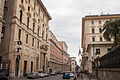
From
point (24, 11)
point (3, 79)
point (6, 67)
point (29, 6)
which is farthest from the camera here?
point (29, 6)

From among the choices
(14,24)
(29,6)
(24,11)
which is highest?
(29,6)

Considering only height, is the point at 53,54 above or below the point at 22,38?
below

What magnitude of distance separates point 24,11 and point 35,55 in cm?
1505

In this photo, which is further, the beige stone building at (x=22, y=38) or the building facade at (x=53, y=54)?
the building facade at (x=53, y=54)

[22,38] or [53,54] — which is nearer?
[22,38]

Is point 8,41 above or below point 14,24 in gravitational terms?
below

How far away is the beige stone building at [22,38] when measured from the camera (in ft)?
107

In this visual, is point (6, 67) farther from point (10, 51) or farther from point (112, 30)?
point (112, 30)

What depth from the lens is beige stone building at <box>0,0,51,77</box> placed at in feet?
107

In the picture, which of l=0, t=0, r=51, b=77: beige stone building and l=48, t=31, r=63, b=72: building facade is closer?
l=0, t=0, r=51, b=77: beige stone building

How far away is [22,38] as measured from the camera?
37.2 metres

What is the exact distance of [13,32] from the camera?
109ft

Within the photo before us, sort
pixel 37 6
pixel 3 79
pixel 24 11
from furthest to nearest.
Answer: pixel 37 6, pixel 24 11, pixel 3 79

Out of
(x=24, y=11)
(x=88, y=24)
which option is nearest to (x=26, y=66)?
(x=24, y=11)
